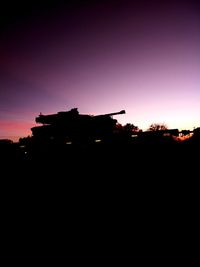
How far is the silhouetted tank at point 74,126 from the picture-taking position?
33.0ft

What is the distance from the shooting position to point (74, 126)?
10.3 meters

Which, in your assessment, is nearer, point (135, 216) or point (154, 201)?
point (135, 216)

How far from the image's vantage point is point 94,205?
4.97 meters

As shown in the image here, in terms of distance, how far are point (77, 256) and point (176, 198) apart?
283 cm

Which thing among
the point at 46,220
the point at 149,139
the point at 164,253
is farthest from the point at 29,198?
the point at 149,139

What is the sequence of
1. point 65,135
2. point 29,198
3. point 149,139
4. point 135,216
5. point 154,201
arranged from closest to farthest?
point 135,216 < point 154,201 < point 29,198 < point 149,139 < point 65,135

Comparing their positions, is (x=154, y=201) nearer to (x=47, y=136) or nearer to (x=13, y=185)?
(x=13, y=185)

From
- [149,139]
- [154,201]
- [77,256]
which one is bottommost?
[77,256]

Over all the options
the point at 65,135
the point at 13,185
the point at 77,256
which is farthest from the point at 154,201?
the point at 65,135

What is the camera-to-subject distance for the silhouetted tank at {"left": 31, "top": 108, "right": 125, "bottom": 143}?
10.1m

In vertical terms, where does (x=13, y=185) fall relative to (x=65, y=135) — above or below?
below

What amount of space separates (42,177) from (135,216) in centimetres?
Answer: 373

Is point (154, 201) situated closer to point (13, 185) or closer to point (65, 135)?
point (13, 185)

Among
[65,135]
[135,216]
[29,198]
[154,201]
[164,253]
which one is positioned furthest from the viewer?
[65,135]
